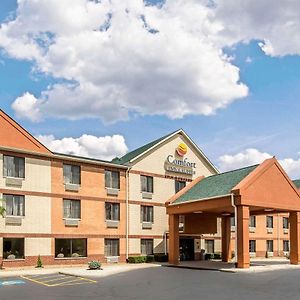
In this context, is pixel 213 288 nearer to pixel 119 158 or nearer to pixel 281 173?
pixel 281 173

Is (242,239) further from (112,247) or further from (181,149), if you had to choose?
(181,149)

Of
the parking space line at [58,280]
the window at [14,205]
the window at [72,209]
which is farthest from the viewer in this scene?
the window at [72,209]

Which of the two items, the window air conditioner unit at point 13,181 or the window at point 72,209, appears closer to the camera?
the window air conditioner unit at point 13,181

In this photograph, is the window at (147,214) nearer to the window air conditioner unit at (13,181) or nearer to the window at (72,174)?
the window at (72,174)

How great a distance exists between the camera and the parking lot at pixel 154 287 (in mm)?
17797

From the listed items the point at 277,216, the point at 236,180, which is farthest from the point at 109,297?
the point at 277,216

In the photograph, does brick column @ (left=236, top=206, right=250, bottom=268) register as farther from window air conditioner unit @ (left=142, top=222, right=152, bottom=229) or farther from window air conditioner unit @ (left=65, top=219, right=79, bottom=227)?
window air conditioner unit @ (left=65, top=219, right=79, bottom=227)

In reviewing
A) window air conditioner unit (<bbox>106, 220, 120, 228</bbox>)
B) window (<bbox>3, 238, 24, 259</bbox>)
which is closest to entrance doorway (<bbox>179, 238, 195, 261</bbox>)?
window air conditioner unit (<bbox>106, 220, 120, 228</bbox>)

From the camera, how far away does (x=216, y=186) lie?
3466 centimetres

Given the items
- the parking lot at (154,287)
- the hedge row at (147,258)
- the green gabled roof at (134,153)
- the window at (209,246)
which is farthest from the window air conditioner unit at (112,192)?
the window at (209,246)

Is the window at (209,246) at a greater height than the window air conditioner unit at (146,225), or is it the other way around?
the window air conditioner unit at (146,225)

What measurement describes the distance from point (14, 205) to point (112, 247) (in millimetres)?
9233

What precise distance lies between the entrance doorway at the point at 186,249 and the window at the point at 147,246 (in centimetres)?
361

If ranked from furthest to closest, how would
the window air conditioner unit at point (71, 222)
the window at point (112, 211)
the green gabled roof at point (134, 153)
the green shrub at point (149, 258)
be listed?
the green gabled roof at point (134, 153), the green shrub at point (149, 258), the window at point (112, 211), the window air conditioner unit at point (71, 222)
